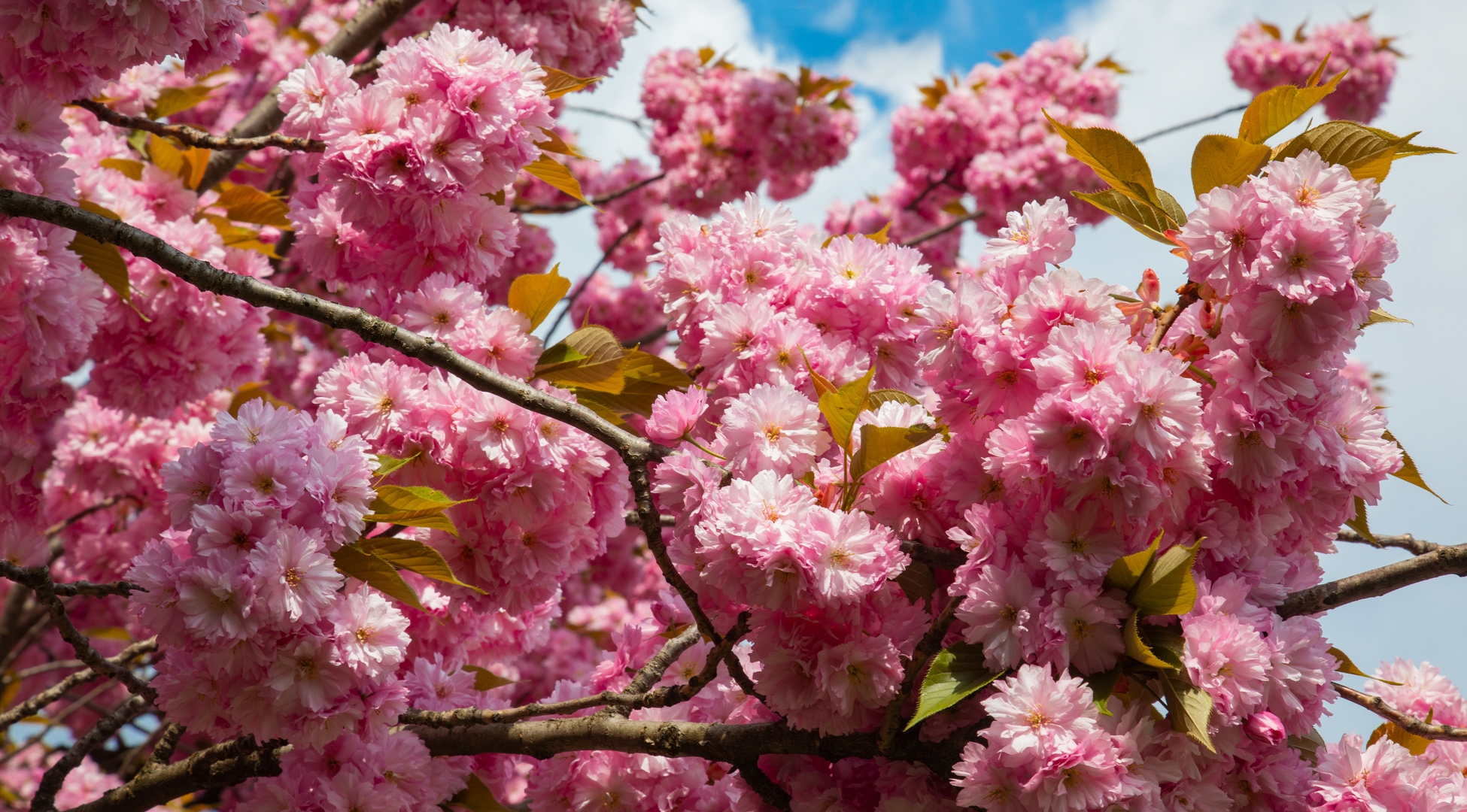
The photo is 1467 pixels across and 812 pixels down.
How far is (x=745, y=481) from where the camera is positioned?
1599mm

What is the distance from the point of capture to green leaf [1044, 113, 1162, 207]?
183 centimetres

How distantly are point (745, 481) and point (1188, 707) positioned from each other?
2.52ft

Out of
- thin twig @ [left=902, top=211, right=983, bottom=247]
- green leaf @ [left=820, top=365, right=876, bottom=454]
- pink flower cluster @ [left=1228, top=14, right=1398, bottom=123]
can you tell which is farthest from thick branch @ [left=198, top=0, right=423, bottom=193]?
pink flower cluster @ [left=1228, top=14, right=1398, bottom=123]

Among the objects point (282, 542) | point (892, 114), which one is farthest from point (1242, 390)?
point (892, 114)

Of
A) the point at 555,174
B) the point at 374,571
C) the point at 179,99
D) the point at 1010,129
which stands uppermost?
the point at 1010,129

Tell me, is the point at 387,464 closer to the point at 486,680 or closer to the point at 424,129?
the point at 424,129

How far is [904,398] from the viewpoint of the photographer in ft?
6.26

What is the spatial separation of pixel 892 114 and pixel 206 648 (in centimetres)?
783

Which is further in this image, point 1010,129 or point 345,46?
point 1010,129

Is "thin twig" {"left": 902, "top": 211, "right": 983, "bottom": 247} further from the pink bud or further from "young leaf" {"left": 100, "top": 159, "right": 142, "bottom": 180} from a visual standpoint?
the pink bud

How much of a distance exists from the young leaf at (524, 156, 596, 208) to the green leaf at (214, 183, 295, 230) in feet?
3.81

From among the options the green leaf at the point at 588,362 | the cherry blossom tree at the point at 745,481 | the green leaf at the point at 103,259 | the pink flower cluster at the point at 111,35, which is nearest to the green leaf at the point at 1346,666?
the cherry blossom tree at the point at 745,481

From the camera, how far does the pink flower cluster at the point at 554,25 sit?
13.1 ft

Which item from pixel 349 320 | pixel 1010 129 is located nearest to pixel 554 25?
pixel 349 320
